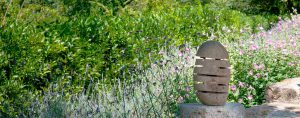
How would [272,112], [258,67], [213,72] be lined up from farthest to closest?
[258,67] < [272,112] < [213,72]

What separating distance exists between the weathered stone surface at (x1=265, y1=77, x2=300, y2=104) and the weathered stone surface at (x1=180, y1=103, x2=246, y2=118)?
2173 millimetres

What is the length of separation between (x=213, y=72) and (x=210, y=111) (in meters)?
0.41

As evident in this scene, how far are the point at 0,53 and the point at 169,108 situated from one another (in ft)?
6.75

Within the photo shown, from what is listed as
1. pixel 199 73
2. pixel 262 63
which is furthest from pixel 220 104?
pixel 262 63

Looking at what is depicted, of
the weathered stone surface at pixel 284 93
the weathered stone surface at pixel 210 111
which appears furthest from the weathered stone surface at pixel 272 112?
the weathered stone surface at pixel 210 111

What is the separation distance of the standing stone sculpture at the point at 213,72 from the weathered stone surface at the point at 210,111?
10 centimetres

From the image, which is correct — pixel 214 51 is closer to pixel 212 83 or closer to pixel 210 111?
pixel 212 83

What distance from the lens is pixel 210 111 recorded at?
524 cm

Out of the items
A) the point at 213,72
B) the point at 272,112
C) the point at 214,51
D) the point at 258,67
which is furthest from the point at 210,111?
the point at 258,67

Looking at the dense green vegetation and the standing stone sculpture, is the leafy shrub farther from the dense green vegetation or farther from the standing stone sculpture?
the standing stone sculpture

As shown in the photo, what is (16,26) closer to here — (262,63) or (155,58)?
(155,58)

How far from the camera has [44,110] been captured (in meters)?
5.69

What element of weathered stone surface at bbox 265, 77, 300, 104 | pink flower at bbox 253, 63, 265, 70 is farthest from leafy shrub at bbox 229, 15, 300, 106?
weathered stone surface at bbox 265, 77, 300, 104

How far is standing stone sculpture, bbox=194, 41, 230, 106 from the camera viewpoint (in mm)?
5191
